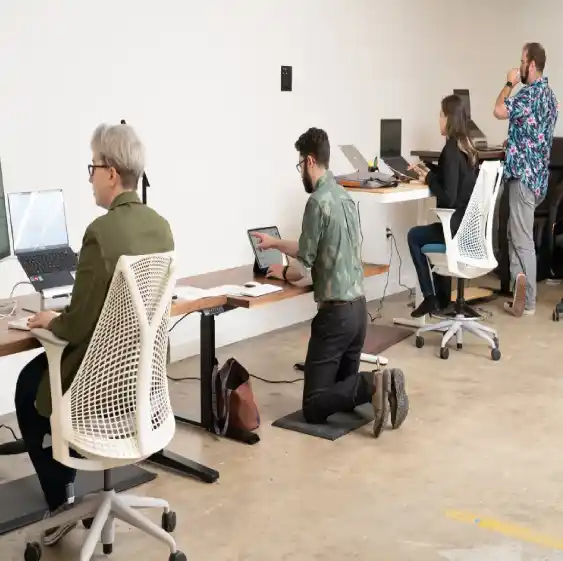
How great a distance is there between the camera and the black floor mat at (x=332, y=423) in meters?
3.88

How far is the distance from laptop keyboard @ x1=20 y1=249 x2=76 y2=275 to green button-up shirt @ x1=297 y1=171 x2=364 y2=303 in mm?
1002

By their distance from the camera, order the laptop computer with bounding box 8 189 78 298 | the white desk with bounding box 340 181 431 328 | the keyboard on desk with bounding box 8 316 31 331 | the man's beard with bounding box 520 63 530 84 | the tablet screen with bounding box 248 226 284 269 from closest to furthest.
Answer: the keyboard on desk with bounding box 8 316 31 331 → the laptop computer with bounding box 8 189 78 298 → the tablet screen with bounding box 248 226 284 269 → the white desk with bounding box 340 181 431 328 → the man's beard with bounding box 520 63 530 84

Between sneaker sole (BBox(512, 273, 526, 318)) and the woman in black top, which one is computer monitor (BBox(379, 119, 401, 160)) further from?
sneaker sole (BBox(512, 273, 526, 318))

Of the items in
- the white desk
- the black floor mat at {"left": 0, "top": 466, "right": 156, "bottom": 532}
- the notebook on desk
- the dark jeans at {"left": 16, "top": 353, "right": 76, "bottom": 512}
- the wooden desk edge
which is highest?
the white desk

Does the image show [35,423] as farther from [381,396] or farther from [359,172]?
[359,172]

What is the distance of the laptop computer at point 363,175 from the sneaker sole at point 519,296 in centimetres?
122

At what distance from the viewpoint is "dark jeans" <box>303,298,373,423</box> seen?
150 inches

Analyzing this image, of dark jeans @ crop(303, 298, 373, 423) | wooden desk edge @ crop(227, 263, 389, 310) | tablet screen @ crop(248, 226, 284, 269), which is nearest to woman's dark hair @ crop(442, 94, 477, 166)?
tablet screen @ crop(248, 226, 284, 269)

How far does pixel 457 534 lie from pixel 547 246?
4.38m

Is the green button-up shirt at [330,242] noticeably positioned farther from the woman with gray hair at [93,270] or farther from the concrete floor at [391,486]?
the woman with gray hair at [93,270]

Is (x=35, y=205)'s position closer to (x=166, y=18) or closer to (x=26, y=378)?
(x=26, y=378)

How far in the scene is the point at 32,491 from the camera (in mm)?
3238

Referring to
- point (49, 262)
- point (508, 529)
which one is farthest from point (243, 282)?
point (508, 529)

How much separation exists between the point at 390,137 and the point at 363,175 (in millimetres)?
1093
